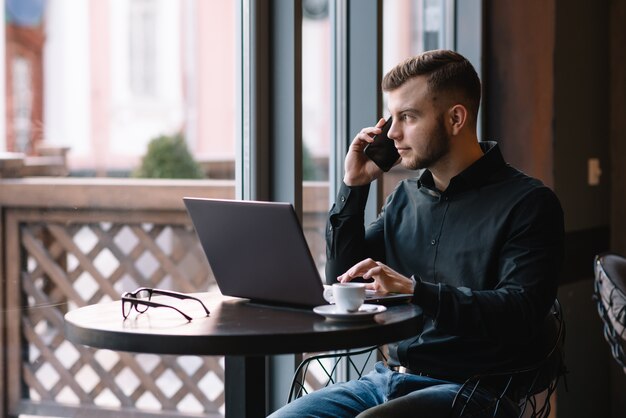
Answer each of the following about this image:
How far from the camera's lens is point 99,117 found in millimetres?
2018

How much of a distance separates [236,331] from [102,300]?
70 centimetres

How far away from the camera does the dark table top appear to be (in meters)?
1.46

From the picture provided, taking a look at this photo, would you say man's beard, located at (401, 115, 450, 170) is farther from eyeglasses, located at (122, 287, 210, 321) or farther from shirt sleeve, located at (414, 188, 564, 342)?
eyeglasses, located at (122, 287, 210, 321)

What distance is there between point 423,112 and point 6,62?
34.0 inches

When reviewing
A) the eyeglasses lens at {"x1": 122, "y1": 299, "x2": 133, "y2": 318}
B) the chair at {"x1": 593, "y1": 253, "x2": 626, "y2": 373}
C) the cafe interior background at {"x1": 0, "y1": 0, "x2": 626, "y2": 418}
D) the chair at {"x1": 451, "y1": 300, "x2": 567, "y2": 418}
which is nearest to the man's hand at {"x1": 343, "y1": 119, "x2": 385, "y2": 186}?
the cafe interior background at {"x1": 0, "y1": 0, "x2": 626, "y2": 418}

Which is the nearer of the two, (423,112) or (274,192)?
(423,112)

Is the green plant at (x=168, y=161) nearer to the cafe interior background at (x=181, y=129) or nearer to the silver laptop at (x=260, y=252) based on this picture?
the cafe interior background at (x=181, y=129)

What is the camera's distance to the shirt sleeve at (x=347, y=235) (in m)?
2.12

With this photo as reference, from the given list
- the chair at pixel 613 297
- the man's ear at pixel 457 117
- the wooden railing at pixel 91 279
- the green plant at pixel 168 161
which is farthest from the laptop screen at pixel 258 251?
the chair at pixel 613 297

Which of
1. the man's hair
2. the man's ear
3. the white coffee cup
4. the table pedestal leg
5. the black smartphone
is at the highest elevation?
the man's hair

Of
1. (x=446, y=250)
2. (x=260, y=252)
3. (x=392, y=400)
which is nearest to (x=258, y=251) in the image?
(x=260, y=252)

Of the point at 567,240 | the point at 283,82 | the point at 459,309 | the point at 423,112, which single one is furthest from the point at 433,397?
the point at 567,240

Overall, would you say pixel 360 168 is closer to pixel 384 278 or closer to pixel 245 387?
pixel 384 278

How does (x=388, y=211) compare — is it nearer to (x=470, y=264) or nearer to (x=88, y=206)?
(x=470, y=264)
